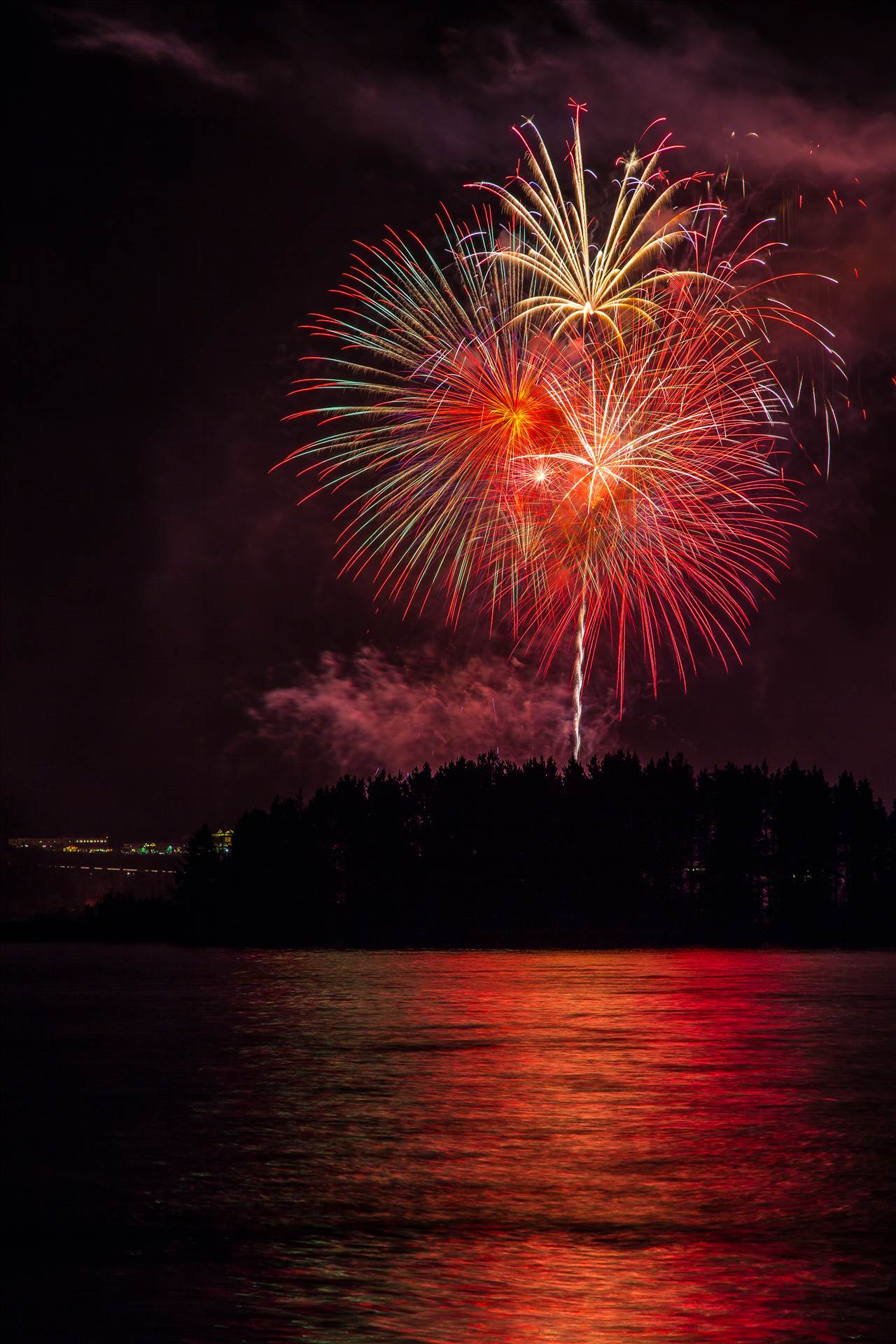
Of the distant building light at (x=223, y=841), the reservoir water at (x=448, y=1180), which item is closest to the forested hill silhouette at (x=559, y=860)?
the distant building light at (x=223, y=841)

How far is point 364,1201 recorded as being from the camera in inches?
631

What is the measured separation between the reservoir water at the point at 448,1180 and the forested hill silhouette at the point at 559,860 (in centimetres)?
10885

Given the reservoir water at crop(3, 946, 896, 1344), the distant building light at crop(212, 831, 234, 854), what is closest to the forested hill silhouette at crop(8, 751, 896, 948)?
the distant building light at crop(212, 831, 234, 854)

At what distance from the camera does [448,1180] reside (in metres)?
17.3

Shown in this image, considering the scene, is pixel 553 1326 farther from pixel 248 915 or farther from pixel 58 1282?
pixel 248 915

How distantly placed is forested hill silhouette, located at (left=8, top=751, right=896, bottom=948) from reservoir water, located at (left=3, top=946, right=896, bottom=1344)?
4285 inches

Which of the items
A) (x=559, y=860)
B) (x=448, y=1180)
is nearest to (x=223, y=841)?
(x=559, y=860)

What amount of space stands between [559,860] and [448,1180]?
446ft

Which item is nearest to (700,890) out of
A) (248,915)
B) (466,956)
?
(248,915)

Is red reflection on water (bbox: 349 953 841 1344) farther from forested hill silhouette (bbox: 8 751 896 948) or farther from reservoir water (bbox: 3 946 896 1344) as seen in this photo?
forested hill silhouette (bbox: 8 751 896 948)

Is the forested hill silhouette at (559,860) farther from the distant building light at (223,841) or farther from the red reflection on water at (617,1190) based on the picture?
the red reflection on water at (617,1190)

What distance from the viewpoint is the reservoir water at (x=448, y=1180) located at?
37.3 ft

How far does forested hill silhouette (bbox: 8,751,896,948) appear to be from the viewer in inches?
5861

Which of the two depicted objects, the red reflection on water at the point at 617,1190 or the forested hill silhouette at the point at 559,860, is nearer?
the red reflection on water at the point at 617,1190
